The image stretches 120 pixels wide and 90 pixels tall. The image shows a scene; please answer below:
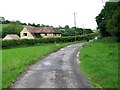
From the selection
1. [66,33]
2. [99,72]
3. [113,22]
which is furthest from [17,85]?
[66,33]

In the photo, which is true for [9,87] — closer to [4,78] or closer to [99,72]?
[4,78]

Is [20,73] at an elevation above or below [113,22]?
below

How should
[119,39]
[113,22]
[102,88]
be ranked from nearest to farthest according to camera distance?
[102,88] → [113,22] → [119,39]

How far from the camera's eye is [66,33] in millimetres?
122250

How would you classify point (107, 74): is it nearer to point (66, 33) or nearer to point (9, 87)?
point (9, 87)

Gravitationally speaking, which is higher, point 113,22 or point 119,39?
point 113,22

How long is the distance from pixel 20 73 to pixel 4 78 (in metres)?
2.53

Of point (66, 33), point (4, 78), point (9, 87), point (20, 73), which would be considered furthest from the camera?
point (66, 33)

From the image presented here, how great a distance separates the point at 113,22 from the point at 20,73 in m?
29.0

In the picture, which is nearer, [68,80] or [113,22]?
[68,80]

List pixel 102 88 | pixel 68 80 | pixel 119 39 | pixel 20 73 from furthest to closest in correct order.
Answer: pixel 119 39 → pixel 20 73 → pixel 68 80 → pixel 102 88

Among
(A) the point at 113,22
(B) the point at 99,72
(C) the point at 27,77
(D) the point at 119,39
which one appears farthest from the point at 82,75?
(D) the point at 119,39

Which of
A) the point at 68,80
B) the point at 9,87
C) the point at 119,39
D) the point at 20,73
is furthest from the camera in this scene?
the point at 119,39

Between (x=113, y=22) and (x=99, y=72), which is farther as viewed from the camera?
(x=113, y=22)
